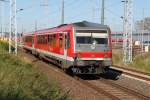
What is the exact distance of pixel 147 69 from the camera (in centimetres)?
2828

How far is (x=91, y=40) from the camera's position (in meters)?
20.6

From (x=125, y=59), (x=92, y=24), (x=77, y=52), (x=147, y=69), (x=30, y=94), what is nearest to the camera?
(x=30, y=94)

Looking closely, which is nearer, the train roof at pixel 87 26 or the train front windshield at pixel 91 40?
the train front windshield at pixel 91 40

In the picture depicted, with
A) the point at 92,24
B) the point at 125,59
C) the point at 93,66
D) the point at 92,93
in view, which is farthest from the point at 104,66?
the point at 125,59

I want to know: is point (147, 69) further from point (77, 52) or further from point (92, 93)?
point (92, 93)

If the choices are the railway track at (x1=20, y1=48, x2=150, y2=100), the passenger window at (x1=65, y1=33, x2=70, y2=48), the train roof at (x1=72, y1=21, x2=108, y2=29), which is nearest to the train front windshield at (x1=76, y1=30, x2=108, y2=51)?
the train roof at (x1=72, y1=21, x2=108, y2=29)

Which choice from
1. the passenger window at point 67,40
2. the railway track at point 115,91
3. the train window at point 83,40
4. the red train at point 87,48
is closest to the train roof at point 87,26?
the red train at point 87,48

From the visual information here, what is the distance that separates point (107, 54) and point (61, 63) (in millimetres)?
3667

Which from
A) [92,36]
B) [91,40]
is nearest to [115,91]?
[91,40]

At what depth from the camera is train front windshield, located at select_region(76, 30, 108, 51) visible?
20.4 metres

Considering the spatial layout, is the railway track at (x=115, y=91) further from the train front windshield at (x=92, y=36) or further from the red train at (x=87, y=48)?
the train front windshield at (x=92, y=36)

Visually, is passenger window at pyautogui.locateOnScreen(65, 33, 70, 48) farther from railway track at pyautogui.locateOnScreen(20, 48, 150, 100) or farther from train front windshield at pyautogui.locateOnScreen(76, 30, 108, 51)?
railway track at pyautogui.locateOnScreen(20, 48, 150, 100)

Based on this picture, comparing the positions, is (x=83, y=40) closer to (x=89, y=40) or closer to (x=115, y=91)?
(x=89, y=40)

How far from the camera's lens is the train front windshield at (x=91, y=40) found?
2039 centimetres
